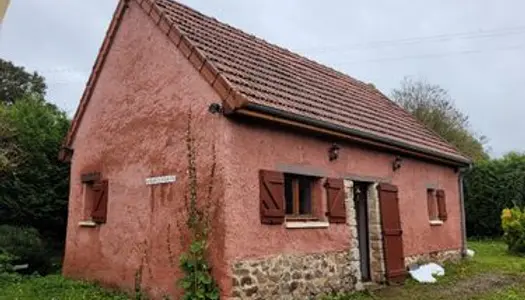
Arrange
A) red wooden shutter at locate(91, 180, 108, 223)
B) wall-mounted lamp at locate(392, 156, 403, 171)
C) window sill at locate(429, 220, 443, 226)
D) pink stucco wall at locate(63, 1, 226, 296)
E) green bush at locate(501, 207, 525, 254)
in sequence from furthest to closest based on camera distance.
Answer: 1. green bush at locate(501, 207, 525, 254)
2. window sill at locate(429, 220, 443, 226)
3. wall-mounted lamp at locate(392, 156, 403, 171)
4. red wooden shutter at locate(91, 180, 108, 223)
5. pink stucco wall at locate(63, 1, 226, 296)

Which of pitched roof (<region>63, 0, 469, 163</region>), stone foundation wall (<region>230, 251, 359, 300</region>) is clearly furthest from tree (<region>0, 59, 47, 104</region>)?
stone foundation wall (<region>230, 251, 359, 300</region>)

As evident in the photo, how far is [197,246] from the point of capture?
7.78m

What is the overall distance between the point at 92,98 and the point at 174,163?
403 centimetres

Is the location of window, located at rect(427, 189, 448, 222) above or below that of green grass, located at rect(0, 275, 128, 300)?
above

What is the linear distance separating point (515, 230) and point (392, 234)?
24.8 ft

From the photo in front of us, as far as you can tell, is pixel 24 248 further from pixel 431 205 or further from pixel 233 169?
pixel 431 205

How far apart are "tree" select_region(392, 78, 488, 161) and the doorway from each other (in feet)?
64.8

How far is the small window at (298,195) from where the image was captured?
9.21 metres

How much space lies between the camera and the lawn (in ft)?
31.2

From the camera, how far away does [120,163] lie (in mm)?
10344

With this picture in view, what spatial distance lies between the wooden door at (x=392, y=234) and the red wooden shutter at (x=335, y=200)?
167 centimetres

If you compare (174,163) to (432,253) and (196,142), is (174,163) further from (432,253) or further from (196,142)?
(432,253)

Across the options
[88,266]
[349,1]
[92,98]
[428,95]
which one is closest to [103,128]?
[92,98]

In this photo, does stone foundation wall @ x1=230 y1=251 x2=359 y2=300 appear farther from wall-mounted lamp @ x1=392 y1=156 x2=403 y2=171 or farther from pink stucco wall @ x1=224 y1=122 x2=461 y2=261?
wall-mounted lamp @ x1=392 y1=156 x2=403 y2=171
